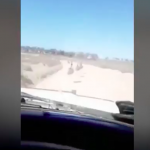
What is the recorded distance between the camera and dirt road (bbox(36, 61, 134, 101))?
1.98 m

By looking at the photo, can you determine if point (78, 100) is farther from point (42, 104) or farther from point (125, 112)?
point (125, 112)

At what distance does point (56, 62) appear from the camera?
1991mm

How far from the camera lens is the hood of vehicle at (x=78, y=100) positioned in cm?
198

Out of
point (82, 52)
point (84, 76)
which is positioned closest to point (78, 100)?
point (84, 76)

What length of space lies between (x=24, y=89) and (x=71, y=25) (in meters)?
0.66

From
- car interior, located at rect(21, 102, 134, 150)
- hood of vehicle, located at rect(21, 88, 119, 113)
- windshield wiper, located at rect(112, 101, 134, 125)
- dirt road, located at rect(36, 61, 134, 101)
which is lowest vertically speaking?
car interior, located at rect(21, 102, 134, 150)

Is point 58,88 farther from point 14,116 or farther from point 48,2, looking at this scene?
point 48,2

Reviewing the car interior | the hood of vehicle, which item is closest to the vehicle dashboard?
the car interior

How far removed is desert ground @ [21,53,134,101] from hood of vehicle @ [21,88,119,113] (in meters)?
0.03

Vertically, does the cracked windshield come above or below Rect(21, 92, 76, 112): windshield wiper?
above

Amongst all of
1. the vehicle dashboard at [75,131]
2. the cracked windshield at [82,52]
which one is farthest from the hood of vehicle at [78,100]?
the vehicle dashboard at [75,131]

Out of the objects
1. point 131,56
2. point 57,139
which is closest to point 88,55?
point 131,56

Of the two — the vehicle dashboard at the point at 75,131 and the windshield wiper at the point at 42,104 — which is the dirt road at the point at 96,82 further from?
the vehicle dashboard at the point at 75,131

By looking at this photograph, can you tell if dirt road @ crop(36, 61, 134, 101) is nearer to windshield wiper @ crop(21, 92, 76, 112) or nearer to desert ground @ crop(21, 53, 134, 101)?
desert ground @ crop(21, 53, 134, 101)
